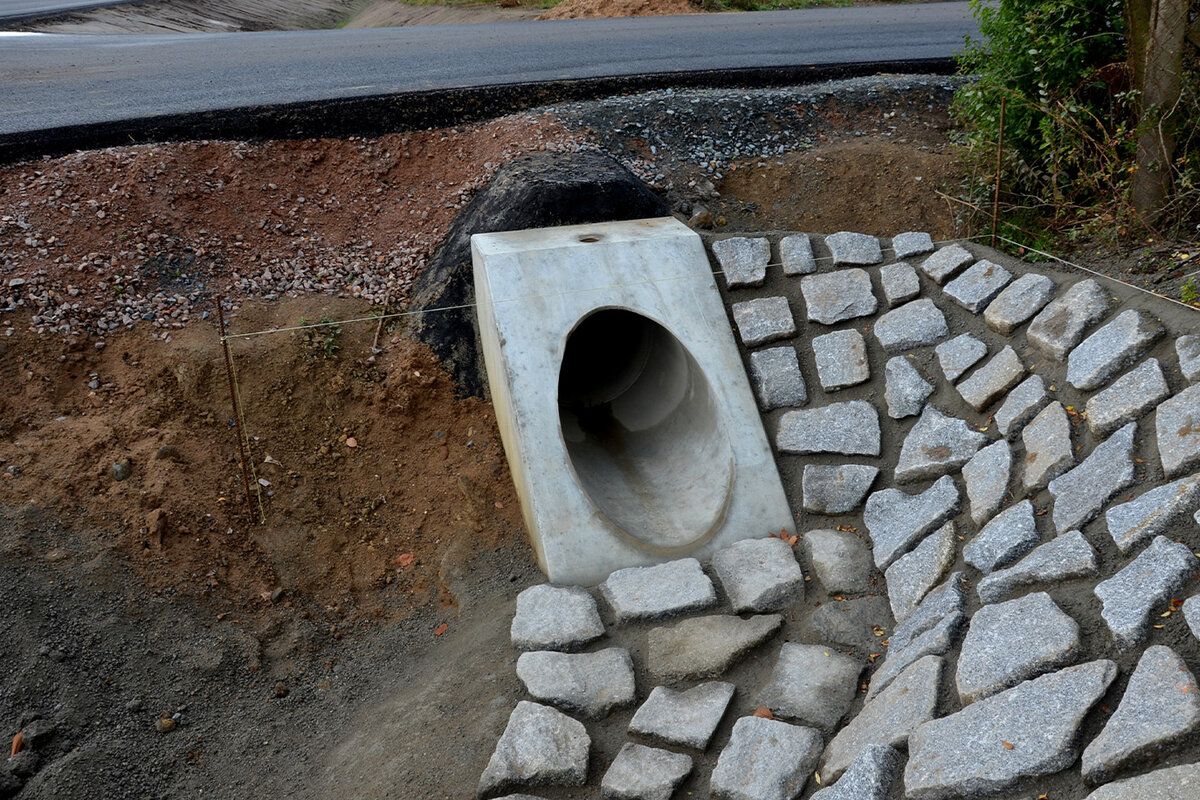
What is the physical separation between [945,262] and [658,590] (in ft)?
8.37

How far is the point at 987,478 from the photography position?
4.17m

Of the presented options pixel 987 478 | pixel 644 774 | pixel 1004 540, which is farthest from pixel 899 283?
pixel 644 774

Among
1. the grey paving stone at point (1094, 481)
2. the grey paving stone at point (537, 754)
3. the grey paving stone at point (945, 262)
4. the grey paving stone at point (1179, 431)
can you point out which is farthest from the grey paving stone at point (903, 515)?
the grey paving stone at point (537, 754)

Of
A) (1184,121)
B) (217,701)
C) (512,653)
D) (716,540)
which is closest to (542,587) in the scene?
(512,653)

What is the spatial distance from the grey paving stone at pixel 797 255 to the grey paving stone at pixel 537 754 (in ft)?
10.2

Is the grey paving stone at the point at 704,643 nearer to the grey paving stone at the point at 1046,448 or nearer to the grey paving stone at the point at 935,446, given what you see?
the grey paving stone at the point at 935,446

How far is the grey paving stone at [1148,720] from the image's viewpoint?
255 centimetres

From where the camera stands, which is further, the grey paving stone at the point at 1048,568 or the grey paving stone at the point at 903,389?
the grey paving stone at the point at 903,389

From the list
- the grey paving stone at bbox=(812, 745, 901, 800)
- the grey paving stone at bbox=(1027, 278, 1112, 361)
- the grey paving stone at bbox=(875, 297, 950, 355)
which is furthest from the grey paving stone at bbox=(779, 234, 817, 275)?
the grey paving stone at bbox=(812, 745, 901, 800)

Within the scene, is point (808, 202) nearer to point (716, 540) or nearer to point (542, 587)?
point (716, 540)

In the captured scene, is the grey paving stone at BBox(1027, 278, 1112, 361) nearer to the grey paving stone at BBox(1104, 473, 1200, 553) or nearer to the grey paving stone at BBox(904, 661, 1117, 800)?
the grey paving stone at BBox(1104, 473, 1200, 553)

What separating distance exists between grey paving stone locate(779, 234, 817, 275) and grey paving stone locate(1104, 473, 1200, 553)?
2597 mm

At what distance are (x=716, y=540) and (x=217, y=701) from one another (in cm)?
270

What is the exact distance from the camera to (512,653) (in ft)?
14.5
